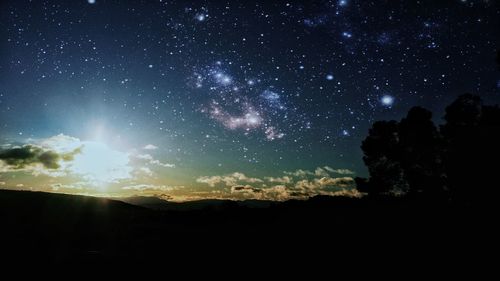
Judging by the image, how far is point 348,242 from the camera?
47.5 ft

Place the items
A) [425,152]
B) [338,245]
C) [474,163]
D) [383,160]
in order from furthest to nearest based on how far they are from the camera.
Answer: [383,160]
[425,152]
[474,163]
[338,245]

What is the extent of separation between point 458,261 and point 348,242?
15.1 ft

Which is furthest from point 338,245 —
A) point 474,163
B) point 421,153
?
point 421,153

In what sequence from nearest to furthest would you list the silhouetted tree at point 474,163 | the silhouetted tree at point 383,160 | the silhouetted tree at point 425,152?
the silhouetted tree at point 474,163, the silhouetted tree at point 425,152, the silhouetted tree at point 383,160

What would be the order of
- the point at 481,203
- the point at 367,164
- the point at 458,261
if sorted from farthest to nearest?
1. the point at 367,164
2. the point at 481,203
3. the point at 458,261

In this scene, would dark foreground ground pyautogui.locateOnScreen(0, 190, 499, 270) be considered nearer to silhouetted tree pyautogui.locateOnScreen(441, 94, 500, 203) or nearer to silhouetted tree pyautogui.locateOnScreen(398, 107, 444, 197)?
silhouetted tree pyautogui.locateOnScreen(441, 94, 500, 203)

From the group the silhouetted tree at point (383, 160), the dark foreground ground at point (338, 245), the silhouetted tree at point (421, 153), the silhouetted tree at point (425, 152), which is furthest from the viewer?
the silhouetted tree at point (383, 160)

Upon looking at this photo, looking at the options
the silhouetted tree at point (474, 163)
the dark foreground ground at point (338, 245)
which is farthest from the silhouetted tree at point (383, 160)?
the dark foreground ground at point (338, 245)

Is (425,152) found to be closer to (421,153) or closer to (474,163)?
Answer: (421,153)

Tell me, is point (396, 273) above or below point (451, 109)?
below

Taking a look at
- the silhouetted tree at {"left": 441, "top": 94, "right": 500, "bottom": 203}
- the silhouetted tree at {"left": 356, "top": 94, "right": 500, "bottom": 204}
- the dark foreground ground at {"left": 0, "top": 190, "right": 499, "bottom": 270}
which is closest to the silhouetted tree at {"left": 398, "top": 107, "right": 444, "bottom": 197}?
the silhouetted tree at {"left": 356, "top": 94, "right": 500, "bottom": 204}

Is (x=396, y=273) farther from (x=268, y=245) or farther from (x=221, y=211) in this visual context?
(x=221, y=211)

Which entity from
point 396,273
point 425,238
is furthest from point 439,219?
point 396,273

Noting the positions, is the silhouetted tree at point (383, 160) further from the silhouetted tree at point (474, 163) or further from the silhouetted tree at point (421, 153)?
the silhouetted tree at point (474, 163)
